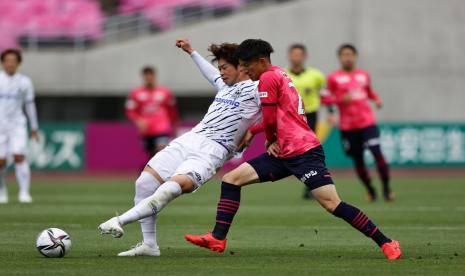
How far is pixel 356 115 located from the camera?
17391 mm

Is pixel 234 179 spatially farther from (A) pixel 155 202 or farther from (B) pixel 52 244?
(B) pixel 52 244

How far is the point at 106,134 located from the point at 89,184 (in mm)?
5386

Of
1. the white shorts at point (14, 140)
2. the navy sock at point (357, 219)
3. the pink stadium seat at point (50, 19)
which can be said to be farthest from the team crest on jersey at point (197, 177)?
the pink stadium seat at point (50, 19)

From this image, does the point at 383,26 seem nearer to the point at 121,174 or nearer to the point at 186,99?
the point at 186,99

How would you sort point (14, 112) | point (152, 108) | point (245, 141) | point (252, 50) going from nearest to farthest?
1. point (252, 50)
2. point (245, 141)
3. point (14, 112)
4. point (152, 108)

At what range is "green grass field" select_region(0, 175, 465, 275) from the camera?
8469mm

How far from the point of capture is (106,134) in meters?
28.4

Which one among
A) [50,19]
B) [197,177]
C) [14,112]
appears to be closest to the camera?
[197,177]

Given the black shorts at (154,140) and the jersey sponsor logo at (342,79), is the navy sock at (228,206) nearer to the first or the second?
the jersey sponsor logo at (342,79)

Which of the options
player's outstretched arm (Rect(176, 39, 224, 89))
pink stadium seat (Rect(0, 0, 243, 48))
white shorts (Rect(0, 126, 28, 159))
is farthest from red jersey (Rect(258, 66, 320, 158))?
pink stadium seat (Rect(0, 0, 243, 48))

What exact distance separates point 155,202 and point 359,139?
893 cm

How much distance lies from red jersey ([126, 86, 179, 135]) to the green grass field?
84.6 inches

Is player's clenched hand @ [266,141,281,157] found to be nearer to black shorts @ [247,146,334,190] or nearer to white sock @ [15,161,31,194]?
black shorts @ [247,146,334,190]

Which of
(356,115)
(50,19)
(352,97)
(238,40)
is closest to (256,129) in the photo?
(356,115)
